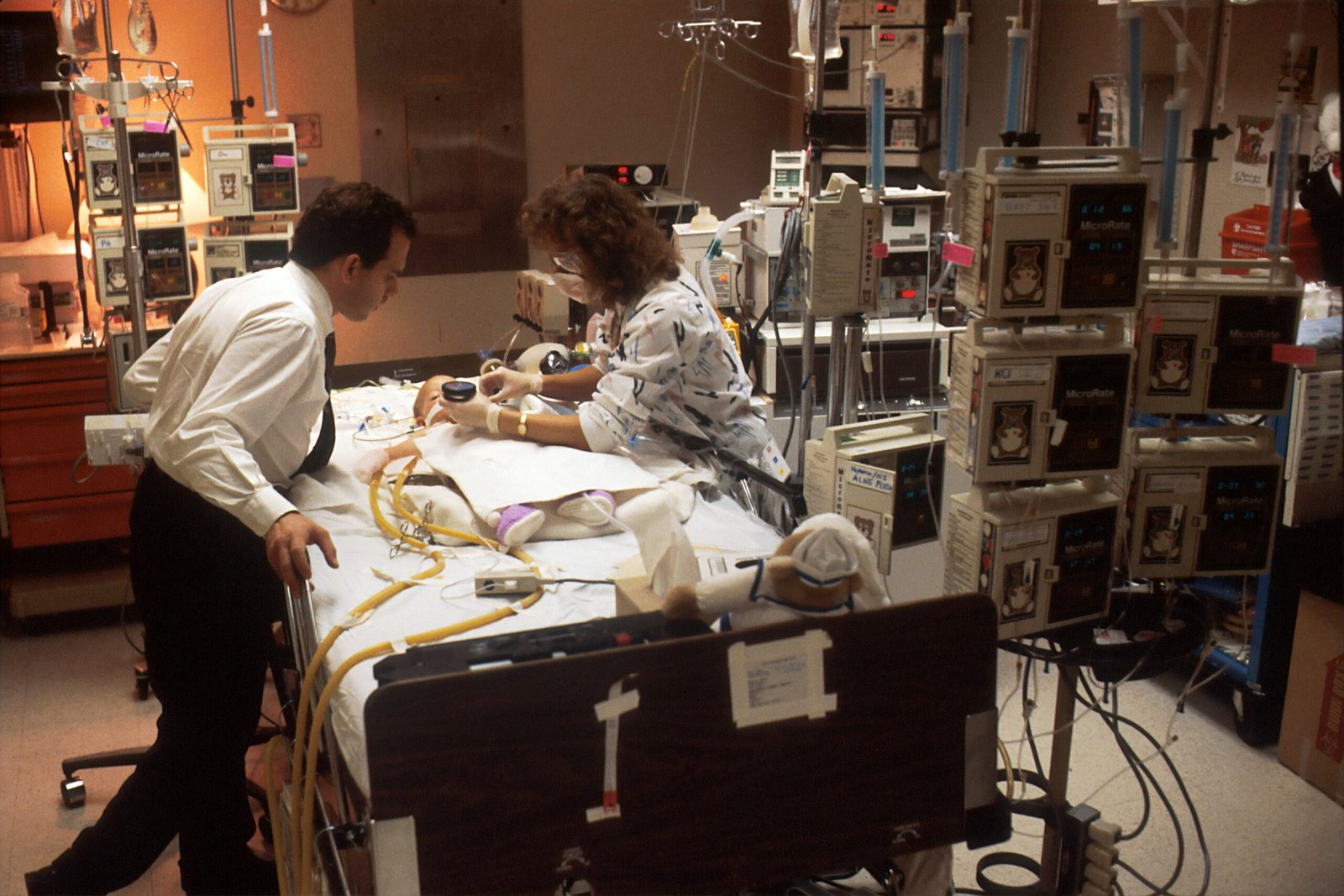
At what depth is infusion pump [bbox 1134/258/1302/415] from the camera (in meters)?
1.92

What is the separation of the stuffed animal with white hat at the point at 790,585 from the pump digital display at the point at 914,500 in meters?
0.41

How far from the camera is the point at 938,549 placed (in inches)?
127

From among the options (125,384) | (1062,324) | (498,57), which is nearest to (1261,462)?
(1062,324)

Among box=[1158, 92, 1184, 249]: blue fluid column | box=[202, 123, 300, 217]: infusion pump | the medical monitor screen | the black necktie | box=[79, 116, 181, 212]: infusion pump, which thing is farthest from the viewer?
the medical monitor screen

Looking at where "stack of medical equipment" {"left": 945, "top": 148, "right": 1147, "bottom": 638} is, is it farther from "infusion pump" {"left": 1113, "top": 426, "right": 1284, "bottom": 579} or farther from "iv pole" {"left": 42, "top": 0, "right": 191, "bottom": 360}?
"iv pole" {"left": 42, "top": 0, "right": 191, "bottom": 360}

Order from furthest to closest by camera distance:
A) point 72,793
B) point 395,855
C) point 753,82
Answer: point 753,82 → point 72,793 → point 395,855

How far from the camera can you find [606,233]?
271 cm

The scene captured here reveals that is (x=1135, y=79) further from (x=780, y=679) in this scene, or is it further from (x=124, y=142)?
(x=124, y=142)

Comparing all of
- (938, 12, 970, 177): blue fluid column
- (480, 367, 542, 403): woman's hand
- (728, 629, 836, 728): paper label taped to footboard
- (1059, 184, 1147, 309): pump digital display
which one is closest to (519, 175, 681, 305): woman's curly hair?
(480, 367, 542, 403): woman's hand

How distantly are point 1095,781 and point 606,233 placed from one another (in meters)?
1.75

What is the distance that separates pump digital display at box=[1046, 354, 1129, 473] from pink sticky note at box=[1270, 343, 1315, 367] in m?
0.24

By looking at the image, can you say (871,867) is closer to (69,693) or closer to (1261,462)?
(1261,462)

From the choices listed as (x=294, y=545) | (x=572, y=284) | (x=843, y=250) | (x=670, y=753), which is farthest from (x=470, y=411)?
(x=670, y=753)

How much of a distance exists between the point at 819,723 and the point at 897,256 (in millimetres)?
2412
